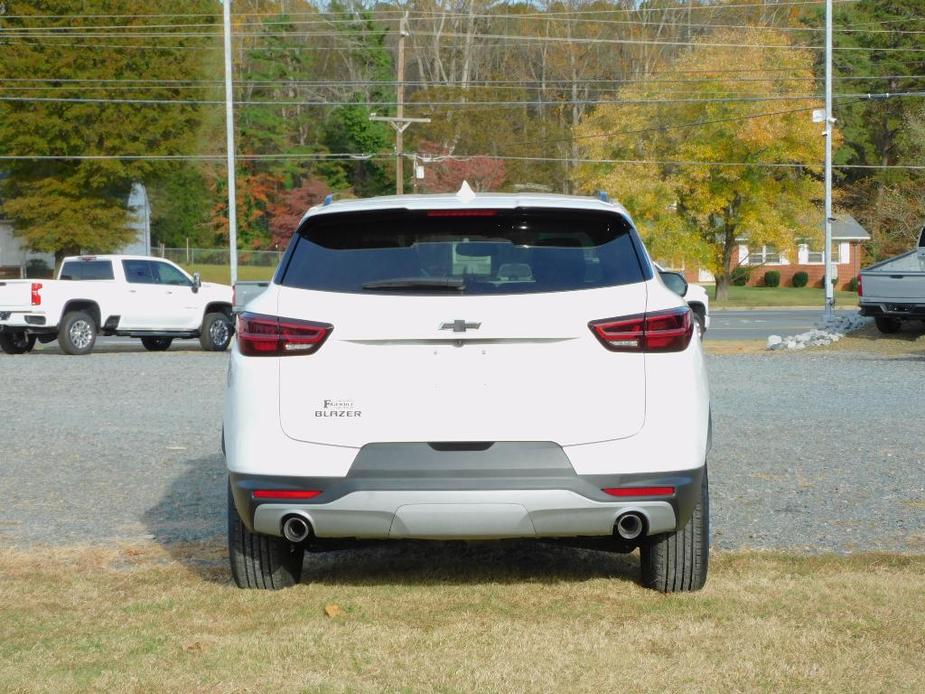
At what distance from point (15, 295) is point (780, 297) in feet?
140

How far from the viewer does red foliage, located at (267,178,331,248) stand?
7131 centimetres

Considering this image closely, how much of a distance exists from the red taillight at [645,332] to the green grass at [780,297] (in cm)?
4878

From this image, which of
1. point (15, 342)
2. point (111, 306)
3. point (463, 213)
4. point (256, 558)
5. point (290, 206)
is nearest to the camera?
point (463, 213)

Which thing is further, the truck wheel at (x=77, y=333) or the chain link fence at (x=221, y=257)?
the chain link fence at (x=221, y=257)

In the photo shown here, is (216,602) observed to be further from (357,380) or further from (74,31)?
(74,31)

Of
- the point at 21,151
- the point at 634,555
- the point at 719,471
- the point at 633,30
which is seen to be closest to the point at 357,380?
the point at 634,555

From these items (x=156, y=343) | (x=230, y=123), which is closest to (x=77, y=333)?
(x=156, y=343)

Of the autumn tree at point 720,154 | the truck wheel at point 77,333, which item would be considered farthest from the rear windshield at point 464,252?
the autumn tree at point 720,154

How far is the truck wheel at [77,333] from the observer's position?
2534 cm

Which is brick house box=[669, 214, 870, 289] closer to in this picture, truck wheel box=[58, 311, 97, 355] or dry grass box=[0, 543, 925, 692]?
truck wheel box=[58, 311, 97, 355]

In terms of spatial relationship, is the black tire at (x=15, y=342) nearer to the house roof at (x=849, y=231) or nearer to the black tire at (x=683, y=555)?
the black tire at (x=683, y=555)

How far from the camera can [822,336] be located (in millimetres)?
26375

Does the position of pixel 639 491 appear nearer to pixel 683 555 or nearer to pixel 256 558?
pixel 683 555

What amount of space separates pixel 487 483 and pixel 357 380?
66 cm
